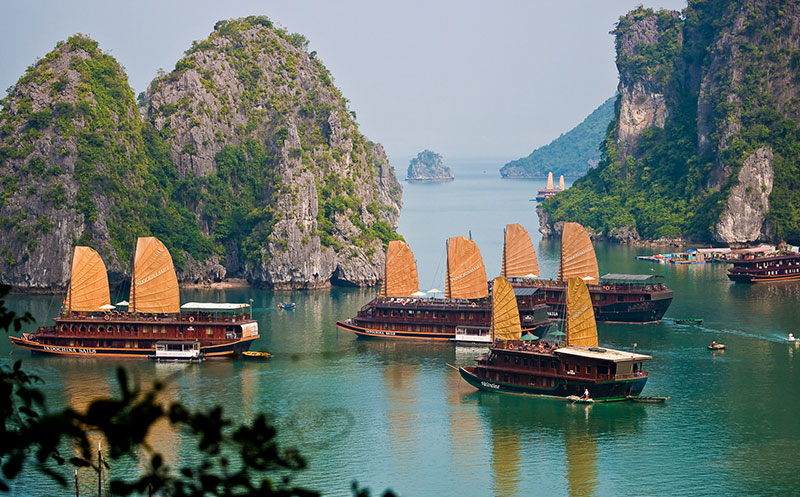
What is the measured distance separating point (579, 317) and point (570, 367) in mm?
2639

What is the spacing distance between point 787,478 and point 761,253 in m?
53.0

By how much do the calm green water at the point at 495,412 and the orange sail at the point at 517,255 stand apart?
6.98 meters

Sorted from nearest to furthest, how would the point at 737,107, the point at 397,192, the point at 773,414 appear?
the point at 773,414
the point at 737,107
the point at 397,192

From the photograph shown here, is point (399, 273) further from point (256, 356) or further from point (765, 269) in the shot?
point (765, 269)

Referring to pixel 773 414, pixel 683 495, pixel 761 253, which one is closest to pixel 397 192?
pixel 761 253

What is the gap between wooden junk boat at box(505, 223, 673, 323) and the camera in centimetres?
6631

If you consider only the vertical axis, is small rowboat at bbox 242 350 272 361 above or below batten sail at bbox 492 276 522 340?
below

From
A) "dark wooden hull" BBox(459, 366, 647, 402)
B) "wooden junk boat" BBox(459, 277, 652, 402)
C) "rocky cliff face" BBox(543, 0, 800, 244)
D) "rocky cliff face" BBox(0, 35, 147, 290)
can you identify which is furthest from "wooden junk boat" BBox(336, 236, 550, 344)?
"rocky cliff face" BBox(543, 0, 800, 244)

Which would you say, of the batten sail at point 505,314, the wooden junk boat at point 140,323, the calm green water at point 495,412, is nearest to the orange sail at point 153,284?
the wooden junk boat at point 140,323

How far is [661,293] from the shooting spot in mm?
66625

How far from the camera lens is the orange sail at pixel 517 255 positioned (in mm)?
69188

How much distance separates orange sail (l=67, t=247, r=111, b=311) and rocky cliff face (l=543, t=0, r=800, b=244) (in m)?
60.2

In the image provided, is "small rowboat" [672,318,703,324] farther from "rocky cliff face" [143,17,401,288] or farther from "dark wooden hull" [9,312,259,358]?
"rocky cliff face" [143,17,401,288]

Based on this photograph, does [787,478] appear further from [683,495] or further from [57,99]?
[57,99]
